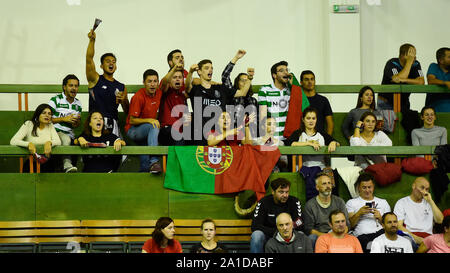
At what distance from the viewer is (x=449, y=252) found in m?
6.99

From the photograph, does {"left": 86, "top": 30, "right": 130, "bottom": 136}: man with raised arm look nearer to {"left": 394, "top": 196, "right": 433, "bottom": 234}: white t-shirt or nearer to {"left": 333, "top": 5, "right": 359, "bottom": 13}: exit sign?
{"left": 394, "top": 196, "right": 433, "bottom": 234}: white t-shirt

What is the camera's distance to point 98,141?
8.01m

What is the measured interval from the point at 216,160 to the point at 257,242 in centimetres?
120

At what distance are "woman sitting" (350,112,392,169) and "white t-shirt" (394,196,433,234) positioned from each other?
0.70 meters

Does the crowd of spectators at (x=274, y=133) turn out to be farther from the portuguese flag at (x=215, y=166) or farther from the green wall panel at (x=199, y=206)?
the green wall panel at (x=199, y=206)

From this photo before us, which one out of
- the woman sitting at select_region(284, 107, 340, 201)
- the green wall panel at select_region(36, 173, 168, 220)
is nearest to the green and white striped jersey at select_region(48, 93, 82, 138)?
the green wall panel at select_region(36, 173, 168, 220)

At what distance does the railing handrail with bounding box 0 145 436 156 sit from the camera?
309 inches

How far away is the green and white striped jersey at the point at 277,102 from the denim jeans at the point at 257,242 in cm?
182

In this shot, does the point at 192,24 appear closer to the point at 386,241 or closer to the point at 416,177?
the point at 416,177

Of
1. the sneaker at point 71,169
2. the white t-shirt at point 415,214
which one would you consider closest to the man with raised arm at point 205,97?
the sneaker at point 71,169

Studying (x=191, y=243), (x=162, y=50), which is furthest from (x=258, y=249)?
(x=162, y=50)
